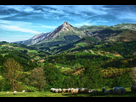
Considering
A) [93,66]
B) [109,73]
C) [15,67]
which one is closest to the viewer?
[15,67]

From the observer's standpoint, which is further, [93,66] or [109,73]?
[109,73]
